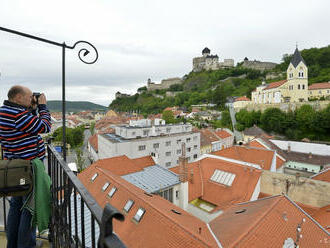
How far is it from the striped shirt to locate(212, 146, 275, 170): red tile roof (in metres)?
18.0

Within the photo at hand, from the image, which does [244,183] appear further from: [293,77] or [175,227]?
[293,77]

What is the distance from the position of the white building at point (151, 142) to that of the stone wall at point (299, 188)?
11.0 meters

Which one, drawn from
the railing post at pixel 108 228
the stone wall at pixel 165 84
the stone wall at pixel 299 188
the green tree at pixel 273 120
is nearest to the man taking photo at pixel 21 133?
the railing post at pixel 108 228

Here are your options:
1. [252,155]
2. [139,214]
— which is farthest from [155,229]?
[252,155]

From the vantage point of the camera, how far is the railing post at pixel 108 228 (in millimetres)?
828

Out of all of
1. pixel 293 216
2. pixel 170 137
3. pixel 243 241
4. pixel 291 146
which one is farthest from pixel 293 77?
Result: pixel 243 241

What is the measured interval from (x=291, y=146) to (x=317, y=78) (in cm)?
3507

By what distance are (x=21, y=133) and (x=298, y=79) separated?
54.0m

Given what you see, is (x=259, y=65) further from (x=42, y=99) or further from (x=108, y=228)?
(x=108, y=228)

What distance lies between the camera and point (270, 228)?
24.8ft

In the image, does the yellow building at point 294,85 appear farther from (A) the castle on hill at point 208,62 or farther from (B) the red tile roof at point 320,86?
(A) the castle on hill at point 208,62

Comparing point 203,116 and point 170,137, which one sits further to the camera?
point 203,116

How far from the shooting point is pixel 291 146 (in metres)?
31.3

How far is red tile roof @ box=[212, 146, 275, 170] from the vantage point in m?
17.9
